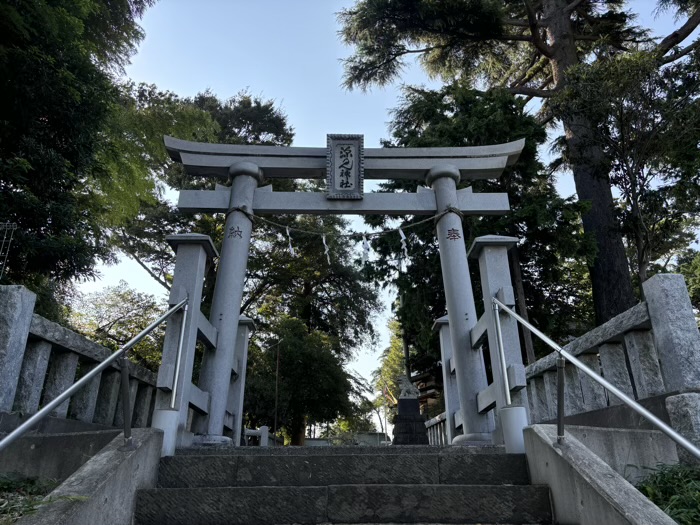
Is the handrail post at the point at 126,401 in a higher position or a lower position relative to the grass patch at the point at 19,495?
higher

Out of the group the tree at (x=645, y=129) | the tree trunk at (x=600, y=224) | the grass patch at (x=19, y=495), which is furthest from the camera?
the tree trunk at (x=600, y=224)

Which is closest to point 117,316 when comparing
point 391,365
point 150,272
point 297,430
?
point 150,272

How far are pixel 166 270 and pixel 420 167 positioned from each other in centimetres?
1263

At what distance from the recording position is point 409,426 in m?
8.96

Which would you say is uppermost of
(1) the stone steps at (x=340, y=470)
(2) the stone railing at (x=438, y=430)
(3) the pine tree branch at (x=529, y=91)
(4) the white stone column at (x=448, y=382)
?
(3) the pine tree branch at (x=529, y=91)

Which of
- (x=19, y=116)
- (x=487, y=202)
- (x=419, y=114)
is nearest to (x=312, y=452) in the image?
(x=487, y=202)

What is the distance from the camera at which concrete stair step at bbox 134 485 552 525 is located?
2.38 meters

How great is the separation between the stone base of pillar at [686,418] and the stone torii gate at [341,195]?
205cm

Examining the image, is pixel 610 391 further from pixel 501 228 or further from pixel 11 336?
pixel 501 228

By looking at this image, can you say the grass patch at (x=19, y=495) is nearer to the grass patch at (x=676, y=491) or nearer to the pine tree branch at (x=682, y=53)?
the grass patch at (x=676, y=491)

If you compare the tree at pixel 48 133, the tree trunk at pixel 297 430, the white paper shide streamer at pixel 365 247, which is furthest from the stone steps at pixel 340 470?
the tree trunk at pixel 297 430

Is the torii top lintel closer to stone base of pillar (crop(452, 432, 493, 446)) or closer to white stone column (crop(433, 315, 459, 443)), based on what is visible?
white stone column (crop(433, 315, 459, 443))

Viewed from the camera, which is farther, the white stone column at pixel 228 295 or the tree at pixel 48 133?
the tree at pixel 48 133

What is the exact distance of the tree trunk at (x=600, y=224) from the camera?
951 cm
